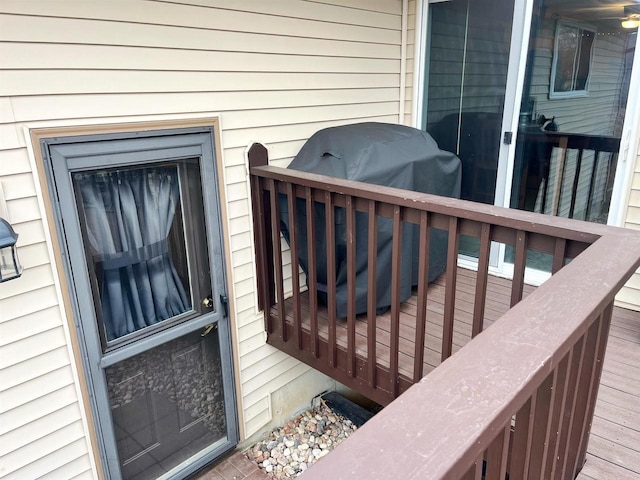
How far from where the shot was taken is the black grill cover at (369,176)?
8.75 feet

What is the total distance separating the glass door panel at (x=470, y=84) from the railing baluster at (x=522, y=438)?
2.53m

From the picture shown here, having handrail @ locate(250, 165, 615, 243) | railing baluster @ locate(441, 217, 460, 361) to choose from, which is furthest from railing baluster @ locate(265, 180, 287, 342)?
railing baluster @ locate(441, 217, 460, 361)

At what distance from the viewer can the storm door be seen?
2203 mm

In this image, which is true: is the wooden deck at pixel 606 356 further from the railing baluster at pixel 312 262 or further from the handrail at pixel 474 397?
the handrail at pixel 474 397

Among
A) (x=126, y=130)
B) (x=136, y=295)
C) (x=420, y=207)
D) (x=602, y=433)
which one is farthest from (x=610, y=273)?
(x=136, y=295)

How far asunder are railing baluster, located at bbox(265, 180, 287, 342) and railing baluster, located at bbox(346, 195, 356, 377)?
61cm

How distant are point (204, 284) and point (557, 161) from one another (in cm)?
244

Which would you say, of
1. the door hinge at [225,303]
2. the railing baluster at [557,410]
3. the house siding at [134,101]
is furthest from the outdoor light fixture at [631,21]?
the door hinge at [225,303]

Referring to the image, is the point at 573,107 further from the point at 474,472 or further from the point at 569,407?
the point at 474,472

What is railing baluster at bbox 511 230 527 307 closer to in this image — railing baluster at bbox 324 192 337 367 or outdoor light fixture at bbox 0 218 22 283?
railing baluster at bbox 324 192 337 367

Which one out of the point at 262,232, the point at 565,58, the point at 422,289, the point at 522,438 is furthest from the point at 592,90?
the point at 522,438

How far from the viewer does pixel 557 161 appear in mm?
3066

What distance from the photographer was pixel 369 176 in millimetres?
2619

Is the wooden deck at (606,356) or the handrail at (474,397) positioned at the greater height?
the handrail at (474,397)
